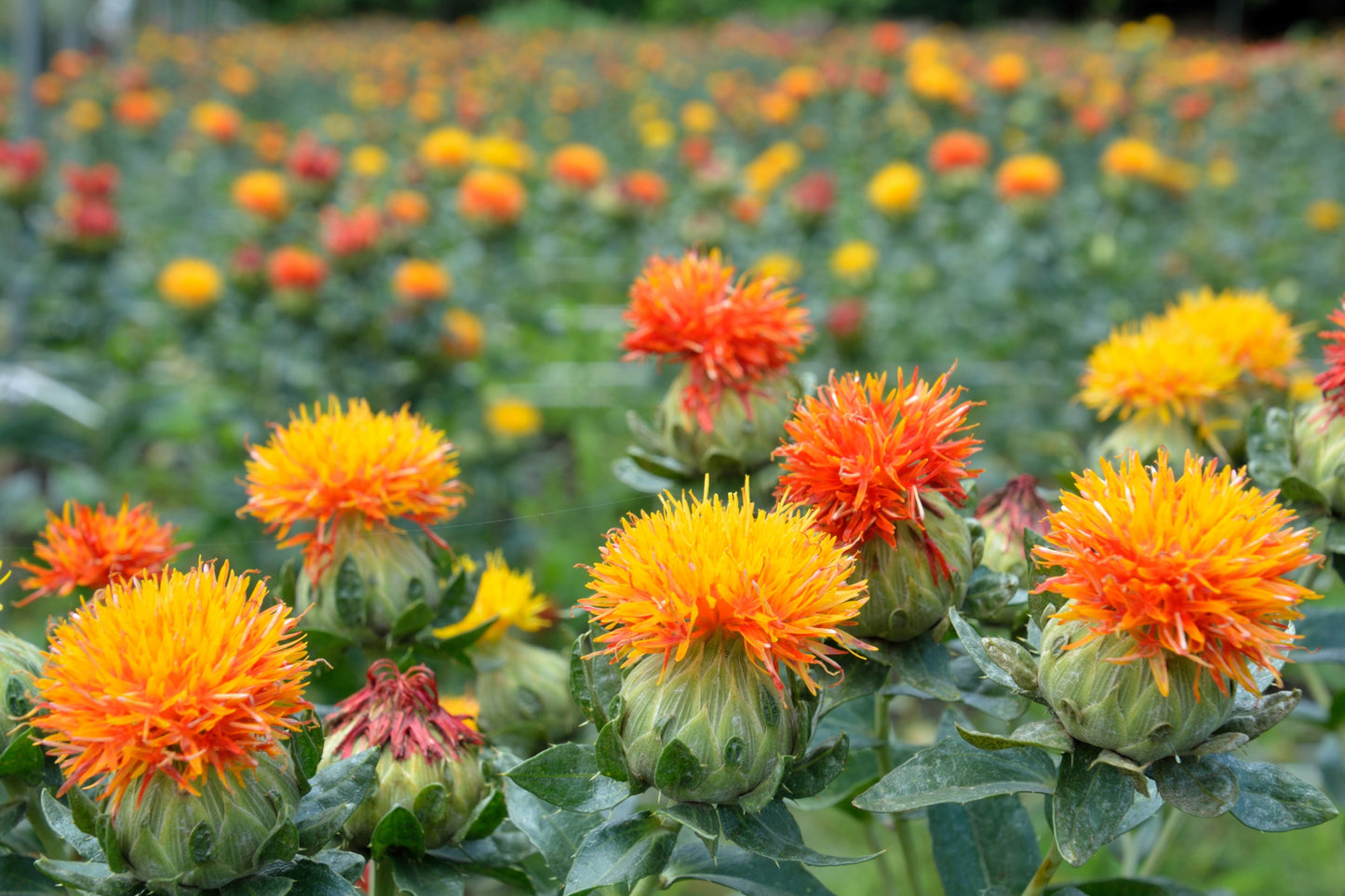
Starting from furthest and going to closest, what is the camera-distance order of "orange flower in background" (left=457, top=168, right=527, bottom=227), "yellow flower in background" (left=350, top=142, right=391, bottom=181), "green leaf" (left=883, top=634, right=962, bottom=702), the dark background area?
the dark background area < "yellow flower in background" (left=350, top=142, right=391, bottom=181) < "orange flower in background" (left=457, top=168, right=527, bottom=227) < "green leaf" (left=883, top=634, right=962, bottom=702)

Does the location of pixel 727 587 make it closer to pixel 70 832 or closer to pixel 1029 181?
pixel 70 832

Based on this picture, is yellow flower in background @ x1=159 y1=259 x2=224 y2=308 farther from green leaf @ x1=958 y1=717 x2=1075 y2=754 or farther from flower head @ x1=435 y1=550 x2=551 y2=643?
green leaf @ x1=958 y1=717 x2=1075 y2=754

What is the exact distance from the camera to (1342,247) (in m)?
5.75

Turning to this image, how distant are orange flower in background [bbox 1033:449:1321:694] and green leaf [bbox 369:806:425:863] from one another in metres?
0.64

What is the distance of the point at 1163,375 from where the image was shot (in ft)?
5.00

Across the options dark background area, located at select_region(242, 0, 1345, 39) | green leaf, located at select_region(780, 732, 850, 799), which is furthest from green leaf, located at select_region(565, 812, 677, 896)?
dark background area, located at select_region(242, 0, 1345, 39)

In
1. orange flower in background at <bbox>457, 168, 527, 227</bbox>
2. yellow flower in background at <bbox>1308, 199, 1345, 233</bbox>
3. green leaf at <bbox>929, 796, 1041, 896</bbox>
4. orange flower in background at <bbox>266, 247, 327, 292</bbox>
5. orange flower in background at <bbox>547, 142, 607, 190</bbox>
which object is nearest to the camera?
green leaf at <bbox>929, 796, 1041, 896</bbox>

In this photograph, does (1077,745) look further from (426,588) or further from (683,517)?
(426,588)

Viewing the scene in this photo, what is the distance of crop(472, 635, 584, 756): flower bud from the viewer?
1596mm

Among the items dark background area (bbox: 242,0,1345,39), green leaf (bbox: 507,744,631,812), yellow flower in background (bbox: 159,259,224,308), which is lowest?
yellow flower in background (bbox: 159,259,224,308)

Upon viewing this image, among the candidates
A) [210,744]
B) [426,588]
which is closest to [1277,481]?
[426,588]

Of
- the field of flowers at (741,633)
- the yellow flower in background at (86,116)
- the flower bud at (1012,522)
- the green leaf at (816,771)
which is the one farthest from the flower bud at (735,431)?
the yellow flower in background at (86,116)

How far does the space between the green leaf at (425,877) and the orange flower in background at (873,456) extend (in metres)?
0.53

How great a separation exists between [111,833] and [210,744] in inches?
4.6
